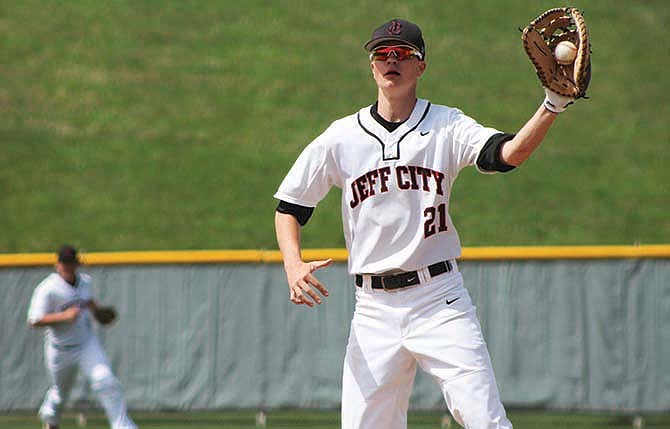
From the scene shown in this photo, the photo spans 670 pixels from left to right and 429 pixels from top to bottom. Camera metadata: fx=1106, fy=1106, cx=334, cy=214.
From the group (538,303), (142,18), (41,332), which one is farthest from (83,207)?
(538,303)

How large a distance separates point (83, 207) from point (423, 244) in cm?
1301

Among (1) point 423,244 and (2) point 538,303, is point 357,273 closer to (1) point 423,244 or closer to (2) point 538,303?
(1) point 423,244

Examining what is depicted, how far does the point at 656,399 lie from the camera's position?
11445mm

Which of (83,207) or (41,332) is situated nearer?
(41,332)

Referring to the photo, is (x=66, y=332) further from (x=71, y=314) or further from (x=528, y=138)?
(x=528, y=138)

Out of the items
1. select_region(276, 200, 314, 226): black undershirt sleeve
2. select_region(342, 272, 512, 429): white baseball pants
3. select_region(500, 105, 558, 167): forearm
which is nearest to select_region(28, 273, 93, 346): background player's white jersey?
select_region(276, 200, 314, 226): black undershirt sleeve

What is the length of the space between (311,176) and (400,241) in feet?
1.86

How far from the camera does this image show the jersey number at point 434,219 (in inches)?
204

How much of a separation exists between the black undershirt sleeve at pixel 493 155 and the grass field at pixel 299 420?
6.70 metres

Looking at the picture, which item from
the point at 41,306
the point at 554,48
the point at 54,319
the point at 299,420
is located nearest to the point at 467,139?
the point at 554,48

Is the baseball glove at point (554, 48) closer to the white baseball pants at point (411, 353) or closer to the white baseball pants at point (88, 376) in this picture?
the white baseball pants at point (411, 353)

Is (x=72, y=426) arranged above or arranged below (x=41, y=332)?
below

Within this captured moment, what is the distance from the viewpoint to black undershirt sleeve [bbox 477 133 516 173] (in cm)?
495

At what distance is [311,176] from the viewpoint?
543 cm
